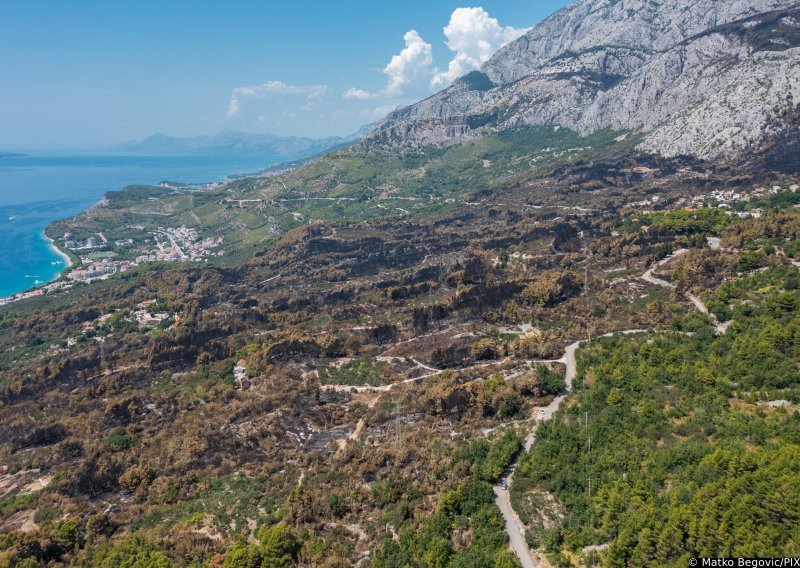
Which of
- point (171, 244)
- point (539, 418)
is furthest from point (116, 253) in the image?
point (539, 418)

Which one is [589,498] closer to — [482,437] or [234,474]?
[482,437]

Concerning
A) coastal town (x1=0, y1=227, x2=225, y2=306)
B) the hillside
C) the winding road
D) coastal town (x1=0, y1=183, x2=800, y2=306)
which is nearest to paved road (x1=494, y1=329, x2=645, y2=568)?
the winding road

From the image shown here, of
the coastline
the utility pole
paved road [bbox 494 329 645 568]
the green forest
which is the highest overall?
the green forest

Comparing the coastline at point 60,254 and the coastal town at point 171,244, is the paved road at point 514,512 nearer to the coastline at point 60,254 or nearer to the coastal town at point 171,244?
the coastal town at point 171,244

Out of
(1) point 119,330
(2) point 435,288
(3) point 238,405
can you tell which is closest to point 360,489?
(3) point 238,405

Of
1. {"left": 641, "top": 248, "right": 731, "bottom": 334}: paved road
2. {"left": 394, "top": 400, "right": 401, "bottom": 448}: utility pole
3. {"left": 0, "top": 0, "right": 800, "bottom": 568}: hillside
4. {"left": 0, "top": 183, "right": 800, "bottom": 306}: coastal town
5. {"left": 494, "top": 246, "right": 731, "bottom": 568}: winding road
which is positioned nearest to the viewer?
{"left": 494, "top": 246, "right": 731, "bottom": 568}: winding road

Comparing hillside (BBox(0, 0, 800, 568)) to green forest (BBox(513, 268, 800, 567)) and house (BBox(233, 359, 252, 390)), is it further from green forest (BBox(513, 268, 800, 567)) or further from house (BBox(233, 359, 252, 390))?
house (BBox(233, 359, 252, 390))

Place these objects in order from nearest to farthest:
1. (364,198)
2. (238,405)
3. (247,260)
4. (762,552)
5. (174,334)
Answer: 1. (762,552)
2. (238,405)
3. (174,334)
4. (247,260)
5. (364,198)

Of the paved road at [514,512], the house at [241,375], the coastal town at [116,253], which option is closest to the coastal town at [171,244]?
the coastal town at [116,253]

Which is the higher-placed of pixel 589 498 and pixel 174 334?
pixel 589 498

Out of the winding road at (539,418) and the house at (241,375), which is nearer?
the winding road at (539,418)

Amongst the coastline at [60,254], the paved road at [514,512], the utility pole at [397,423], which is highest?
the paved road at [514,512]
